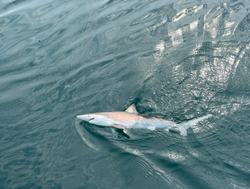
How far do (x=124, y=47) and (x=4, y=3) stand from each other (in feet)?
33.7

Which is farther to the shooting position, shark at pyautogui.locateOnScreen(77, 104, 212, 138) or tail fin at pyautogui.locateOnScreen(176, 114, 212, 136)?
shark at pyautogui.locateOnScreen(77, 104, 212, 138)

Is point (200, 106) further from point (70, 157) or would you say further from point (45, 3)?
point (45, 3)

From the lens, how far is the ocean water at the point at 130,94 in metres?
4.27

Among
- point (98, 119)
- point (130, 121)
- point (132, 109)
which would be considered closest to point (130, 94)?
point (132, 109)

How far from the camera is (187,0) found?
963 cm

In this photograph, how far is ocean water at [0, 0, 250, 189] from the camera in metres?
4.27

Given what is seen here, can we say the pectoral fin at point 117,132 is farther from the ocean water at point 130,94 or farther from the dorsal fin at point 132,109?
the dorsal fin at point 132,109

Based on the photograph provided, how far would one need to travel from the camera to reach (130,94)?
235 inches

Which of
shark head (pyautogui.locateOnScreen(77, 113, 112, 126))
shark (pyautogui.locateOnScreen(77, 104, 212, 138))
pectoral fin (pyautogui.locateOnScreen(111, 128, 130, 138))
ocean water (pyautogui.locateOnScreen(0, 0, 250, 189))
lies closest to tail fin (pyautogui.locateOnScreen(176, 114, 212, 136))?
shark (pyautogui.locateOnScreen(77, 104, 212, 138))

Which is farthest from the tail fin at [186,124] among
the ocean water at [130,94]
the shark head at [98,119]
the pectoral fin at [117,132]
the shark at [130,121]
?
the shark head at [98,119]

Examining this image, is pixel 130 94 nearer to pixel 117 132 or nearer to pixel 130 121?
pixel 130 121

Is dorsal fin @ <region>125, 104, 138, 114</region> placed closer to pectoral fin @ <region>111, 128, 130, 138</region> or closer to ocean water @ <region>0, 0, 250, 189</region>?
ocean water @ <region>0, 0, 250, 189</region>

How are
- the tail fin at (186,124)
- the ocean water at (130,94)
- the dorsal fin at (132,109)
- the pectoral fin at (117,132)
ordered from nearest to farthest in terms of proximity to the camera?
the ocean water at (130,94) → the tail fin at (186,124) → the pectoral fin at (117,132) → the dorsal fin at (132,109)

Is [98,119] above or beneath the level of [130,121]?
above
